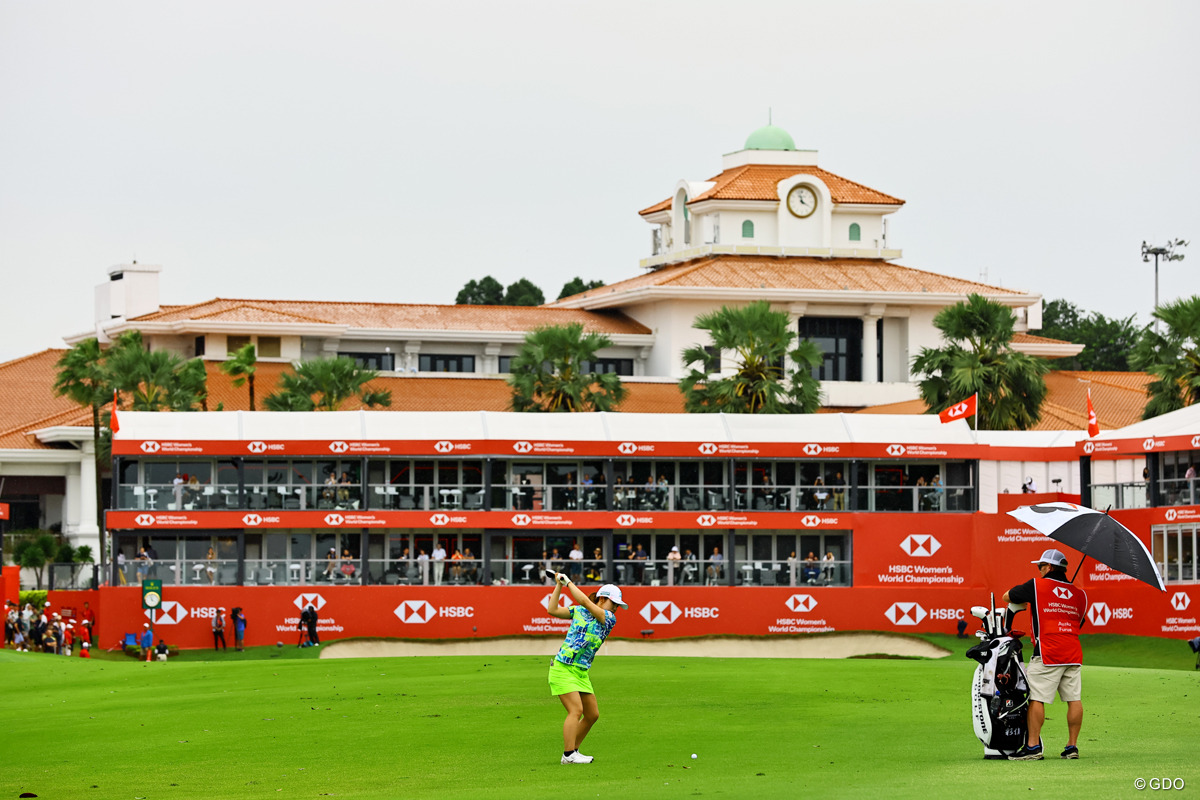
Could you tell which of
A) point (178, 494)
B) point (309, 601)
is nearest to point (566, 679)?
point (309, 601)

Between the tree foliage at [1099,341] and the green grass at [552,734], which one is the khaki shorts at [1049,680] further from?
the tree foliage at [1099,341]

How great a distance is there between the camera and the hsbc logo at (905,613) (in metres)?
48.5

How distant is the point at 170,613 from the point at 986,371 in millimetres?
26545

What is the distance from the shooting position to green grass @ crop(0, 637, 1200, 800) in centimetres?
1722

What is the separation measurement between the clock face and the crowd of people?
45918mm

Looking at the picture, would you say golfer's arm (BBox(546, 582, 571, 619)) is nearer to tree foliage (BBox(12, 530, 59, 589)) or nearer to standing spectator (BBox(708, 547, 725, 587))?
standing spectator (BBox(708, 547, 725, 587))

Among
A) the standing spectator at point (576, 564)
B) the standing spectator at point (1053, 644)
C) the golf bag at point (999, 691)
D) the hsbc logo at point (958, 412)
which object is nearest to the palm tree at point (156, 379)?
the standing spectator at point (576, 564)

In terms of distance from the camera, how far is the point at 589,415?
51.6 m

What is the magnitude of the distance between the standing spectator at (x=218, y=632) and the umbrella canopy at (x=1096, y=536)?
3222 cm

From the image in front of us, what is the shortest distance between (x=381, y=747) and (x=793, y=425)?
103 ft

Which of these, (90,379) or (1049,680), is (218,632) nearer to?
(90,379)

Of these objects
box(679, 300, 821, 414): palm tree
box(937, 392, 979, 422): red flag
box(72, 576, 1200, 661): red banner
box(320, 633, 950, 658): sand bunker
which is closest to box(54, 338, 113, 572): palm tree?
box(72, 576, 1200, 661): red banner

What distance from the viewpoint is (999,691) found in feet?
56.0

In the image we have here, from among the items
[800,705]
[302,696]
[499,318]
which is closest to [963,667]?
[800,705]
